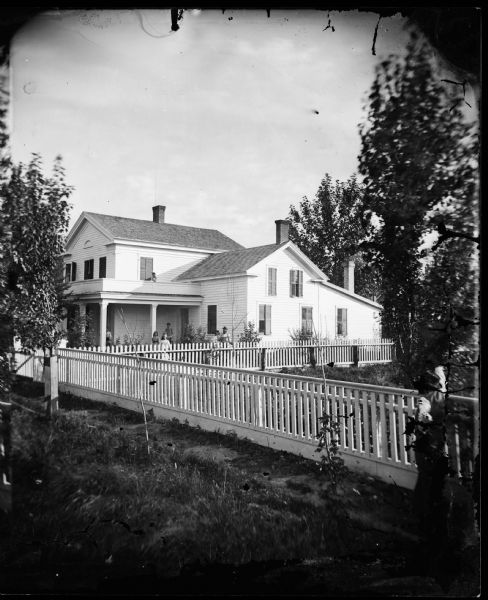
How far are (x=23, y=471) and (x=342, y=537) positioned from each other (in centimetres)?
175

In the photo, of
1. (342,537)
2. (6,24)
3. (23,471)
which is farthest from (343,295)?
(6,24)

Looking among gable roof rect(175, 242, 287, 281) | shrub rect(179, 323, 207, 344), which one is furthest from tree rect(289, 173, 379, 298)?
shrub rect(179, 323, 207, 344)

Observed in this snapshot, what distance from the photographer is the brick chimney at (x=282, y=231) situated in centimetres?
199

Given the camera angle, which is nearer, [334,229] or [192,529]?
[192,529]

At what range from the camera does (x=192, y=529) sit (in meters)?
1.75

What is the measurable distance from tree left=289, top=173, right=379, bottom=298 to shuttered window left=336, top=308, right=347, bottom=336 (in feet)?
0.45

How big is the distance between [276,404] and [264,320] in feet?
3.50

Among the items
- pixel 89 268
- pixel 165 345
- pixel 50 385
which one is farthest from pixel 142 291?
pixel 50 385

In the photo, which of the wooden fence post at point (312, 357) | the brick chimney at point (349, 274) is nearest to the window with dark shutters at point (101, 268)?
the wooden fence post at point (312, 357)

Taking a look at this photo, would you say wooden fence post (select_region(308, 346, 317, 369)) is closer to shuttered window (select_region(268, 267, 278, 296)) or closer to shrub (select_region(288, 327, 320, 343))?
shrub (select_region(288, 327, 320, 343))

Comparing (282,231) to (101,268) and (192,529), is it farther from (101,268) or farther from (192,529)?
(101,268)

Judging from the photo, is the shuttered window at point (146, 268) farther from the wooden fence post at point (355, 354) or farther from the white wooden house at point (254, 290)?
the wooden fence post at point (355, 354)

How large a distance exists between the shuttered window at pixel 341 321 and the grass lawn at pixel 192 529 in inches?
32.6

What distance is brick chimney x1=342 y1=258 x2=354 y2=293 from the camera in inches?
75.8
